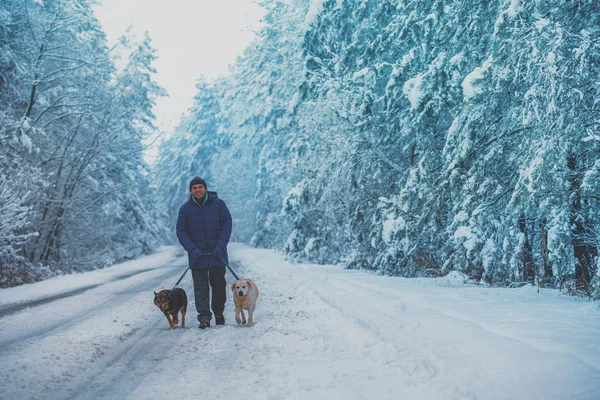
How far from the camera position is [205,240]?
6859 mm

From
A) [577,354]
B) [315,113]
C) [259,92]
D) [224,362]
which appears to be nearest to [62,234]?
[259,92]

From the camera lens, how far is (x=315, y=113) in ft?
42.1

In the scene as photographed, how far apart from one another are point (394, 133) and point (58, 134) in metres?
13.8

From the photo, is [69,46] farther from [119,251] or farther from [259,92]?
[119,251]

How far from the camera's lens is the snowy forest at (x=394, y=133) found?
665 centimetres

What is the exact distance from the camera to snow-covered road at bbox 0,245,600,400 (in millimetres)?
3561

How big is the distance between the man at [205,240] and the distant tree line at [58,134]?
7.55 m

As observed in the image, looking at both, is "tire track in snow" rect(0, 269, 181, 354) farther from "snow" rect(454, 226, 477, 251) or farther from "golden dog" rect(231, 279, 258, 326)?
"snow" rect(454, 226, 477, 251)

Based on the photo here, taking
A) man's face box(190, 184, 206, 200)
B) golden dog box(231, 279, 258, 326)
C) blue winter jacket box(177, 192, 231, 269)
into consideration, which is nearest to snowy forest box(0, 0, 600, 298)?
golden dog box(231, 279, 258, 326)

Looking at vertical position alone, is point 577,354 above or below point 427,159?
below

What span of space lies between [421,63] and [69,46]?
13.2m

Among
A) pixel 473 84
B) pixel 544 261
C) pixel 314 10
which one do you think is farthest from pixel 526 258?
pixel 314 10

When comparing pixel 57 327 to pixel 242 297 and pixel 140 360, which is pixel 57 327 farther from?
pixel 242 297

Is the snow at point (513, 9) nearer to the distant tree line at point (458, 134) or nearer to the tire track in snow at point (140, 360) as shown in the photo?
the distant tree line at point (458, 134)
